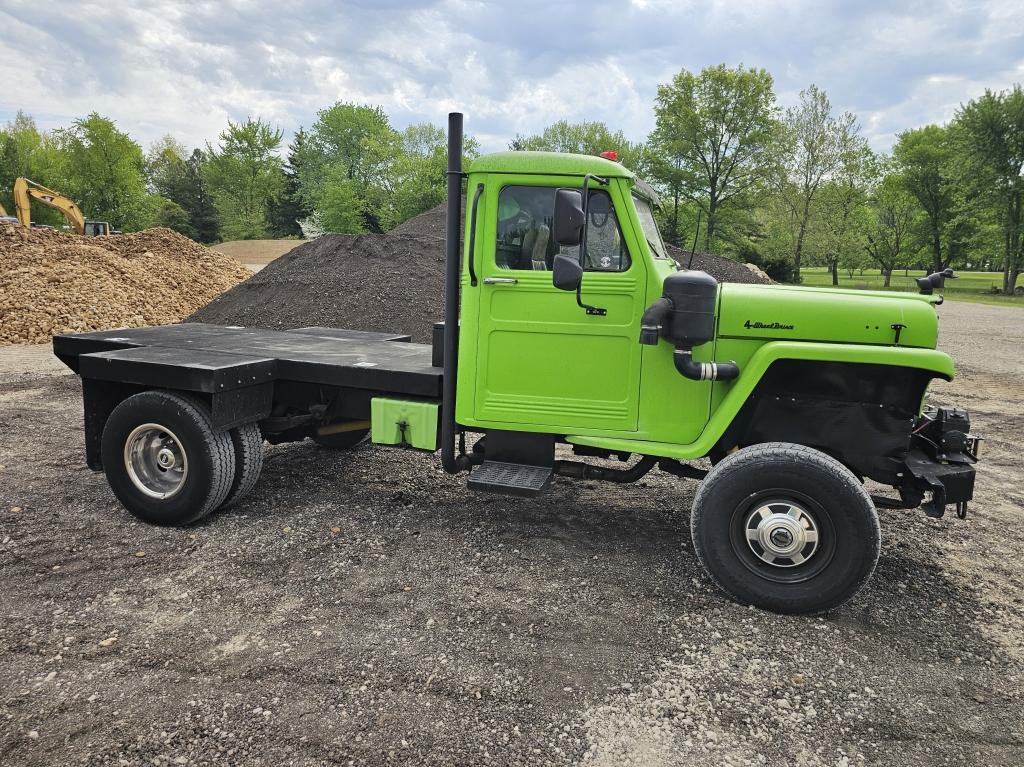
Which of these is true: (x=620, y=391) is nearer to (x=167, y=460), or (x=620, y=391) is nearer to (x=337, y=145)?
(x=167, y=460)

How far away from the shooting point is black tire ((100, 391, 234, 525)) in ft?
15.3

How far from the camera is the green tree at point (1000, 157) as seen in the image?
37094mm

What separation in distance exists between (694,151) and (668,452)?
122 ft

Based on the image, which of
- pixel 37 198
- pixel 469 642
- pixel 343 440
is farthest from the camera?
pixel 37 198

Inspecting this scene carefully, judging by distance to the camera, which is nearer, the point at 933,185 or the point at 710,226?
the point at 710,226

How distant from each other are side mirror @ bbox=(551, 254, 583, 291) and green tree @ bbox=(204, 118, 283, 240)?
54850 millimetres

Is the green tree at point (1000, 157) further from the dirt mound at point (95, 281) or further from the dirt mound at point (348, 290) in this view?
the dirt mound at point (95, 281)

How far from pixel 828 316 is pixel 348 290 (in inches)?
477

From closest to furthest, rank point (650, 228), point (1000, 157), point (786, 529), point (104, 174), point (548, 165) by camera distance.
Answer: point (786, 529) → point (548, 165) → point (650, 228) → point (1000, 157) → point (104, 174)

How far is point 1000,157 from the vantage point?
37.9m

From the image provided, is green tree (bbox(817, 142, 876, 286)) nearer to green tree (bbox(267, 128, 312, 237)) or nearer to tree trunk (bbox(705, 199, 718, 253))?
tree trunk (bbox(705, 199, 718, 253))

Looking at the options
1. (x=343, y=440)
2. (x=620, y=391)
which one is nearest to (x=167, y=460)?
(x=343, y=440)

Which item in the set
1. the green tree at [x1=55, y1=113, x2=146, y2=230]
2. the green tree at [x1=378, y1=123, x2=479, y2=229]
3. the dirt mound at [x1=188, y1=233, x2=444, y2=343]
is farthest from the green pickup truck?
the green tree at [x1=55, y1=113, x2=146, y2=230]

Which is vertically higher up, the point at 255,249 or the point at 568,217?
the point at 255,249
